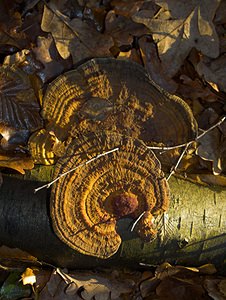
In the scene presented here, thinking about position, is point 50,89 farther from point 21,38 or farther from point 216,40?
point 216,40

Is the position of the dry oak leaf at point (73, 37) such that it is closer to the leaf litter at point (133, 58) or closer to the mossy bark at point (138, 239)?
the leaf litter at point (133, 58)

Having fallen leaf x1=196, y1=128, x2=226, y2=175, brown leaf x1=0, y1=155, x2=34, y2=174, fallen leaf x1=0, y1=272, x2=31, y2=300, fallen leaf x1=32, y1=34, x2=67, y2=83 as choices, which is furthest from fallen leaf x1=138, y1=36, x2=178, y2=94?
fallen leaf x1=0, y1=272, x2=31, y2=300

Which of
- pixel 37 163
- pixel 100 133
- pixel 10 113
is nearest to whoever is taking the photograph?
pixel 100 133

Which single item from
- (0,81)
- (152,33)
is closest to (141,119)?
(152,33)

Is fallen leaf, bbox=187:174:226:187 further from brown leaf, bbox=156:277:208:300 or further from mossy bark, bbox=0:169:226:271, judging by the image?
brown leaf, bbox=156:277:208:300

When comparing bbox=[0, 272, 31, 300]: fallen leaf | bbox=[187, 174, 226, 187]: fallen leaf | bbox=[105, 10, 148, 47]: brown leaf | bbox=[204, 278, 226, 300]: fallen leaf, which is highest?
bbox=[105, 10, 148, 47]: brown leaf

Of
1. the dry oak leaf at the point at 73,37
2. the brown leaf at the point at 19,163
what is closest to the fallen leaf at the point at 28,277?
the brown leaf at the point at 19,163

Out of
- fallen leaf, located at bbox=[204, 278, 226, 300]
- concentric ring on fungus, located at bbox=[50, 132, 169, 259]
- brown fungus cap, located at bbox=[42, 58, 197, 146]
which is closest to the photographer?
concentric ring on fungus, located at bbox=[50, 132, 169, 259]
